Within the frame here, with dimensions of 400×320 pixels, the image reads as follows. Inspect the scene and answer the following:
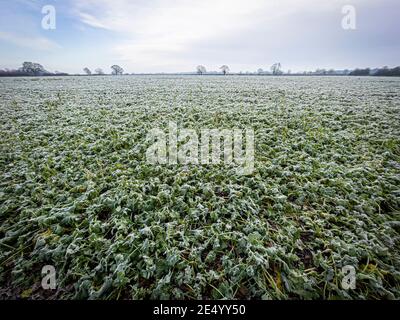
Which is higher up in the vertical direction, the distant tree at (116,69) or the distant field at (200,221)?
the distant tree at (116,69)

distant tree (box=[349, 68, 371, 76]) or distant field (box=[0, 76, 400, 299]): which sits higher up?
distant tree (box=[349, 68, 371, 76])

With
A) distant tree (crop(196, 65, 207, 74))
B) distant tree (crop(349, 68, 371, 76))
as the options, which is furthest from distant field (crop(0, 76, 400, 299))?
distant tree (crop(196, 65, 207, 74))

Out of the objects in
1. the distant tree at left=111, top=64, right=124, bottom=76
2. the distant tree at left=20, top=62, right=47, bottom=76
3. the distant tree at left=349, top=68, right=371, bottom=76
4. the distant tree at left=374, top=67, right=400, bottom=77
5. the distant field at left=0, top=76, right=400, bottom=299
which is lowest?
the distant field at left=0, top=76, right=400, bottom=299

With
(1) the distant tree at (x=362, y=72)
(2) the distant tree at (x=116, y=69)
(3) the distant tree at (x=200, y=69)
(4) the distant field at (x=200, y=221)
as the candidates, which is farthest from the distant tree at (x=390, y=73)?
(2) the distant tree at (x=116, y=69)

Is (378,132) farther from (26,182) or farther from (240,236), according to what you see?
(26,182)

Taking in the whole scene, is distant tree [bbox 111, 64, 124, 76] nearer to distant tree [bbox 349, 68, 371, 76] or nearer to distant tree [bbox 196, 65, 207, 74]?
distant tree [bbox 196, 65, 207, 74]

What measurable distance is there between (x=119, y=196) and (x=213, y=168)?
240cm

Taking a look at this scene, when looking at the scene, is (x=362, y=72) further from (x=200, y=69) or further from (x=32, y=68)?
(x=32, y=68)

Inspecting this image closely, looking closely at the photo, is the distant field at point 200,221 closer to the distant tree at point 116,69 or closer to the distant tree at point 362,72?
the distant tree at point 362,72

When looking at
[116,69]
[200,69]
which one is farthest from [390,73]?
[116,69]

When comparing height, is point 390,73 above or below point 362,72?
below
